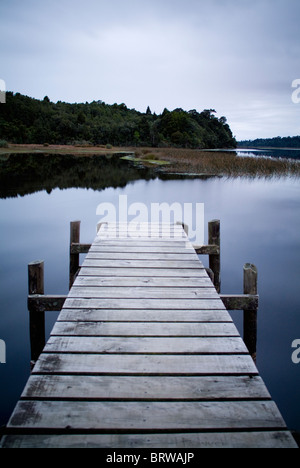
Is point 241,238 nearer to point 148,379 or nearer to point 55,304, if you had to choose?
point 55,304

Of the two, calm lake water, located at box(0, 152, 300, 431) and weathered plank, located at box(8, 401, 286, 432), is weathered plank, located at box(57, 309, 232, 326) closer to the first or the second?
weathered plank, located at box(8, 401, 286, 432)

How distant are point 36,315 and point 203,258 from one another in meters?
4.86

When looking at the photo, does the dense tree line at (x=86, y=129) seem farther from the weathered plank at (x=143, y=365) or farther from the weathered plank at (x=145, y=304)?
the weathered plank at (x=143, y=365)

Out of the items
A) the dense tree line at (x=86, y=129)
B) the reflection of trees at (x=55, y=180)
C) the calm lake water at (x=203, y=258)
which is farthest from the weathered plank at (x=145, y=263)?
the dense tree line at (x=86, y=129)

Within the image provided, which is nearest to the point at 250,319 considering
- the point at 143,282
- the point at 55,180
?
the point at 143,282

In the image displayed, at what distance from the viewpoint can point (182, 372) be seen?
204 cm

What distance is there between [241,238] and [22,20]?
92.6 feet

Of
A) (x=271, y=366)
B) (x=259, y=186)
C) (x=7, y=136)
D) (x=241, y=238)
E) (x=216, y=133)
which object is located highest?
(x=216, y=133)

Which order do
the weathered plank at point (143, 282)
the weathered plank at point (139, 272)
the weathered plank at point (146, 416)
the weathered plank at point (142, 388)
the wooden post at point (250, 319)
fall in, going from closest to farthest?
the weathered plank at point (146, 416), the weathered plank at point (142, 388), the weathered plank at point (143, 282), the wooden post at point (250, 319), the weathered plank at point (139, 272)

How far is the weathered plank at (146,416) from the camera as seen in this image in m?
1.62

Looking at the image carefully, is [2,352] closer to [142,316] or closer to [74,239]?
[74,239]

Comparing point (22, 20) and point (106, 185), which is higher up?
point (22, 20)

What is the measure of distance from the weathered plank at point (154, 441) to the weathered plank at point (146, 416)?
0.04 meters

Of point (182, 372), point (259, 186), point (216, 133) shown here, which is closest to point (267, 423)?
point (182, 372)
